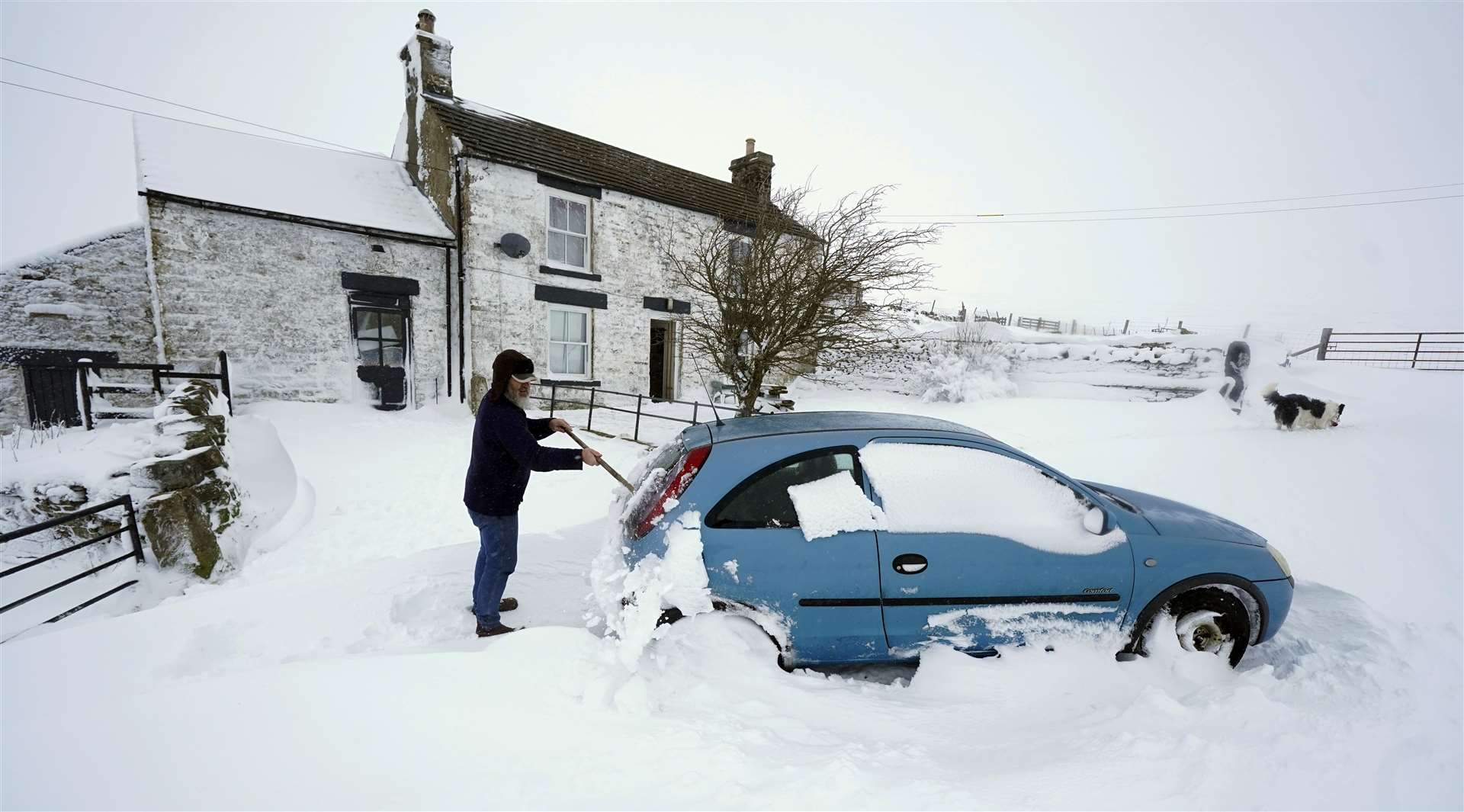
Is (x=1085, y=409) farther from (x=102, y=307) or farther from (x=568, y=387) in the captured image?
(x=102, y=307)

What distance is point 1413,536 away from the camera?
4.64m

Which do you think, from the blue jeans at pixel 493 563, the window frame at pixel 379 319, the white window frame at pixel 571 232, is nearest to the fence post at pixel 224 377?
the window frame at pixel 379 319

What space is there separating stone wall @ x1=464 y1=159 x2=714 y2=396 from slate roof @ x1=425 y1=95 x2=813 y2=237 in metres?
0.26

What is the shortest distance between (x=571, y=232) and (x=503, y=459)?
34.4 ft

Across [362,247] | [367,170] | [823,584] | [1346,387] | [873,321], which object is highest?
[367,170]

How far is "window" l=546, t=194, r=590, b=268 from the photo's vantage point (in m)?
12.3

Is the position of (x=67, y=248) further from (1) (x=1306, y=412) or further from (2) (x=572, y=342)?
(1) (x=1306, y=412)

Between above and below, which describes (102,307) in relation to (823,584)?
above

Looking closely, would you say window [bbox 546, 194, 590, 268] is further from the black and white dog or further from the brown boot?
the black and white dog

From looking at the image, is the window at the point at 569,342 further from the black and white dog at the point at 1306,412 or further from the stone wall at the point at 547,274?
the black and white dog at the point at 1306,412

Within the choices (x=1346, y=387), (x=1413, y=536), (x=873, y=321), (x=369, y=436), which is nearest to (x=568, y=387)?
→ (x=369, y=436)

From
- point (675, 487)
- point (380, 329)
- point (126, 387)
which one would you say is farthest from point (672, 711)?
point (380, 329)

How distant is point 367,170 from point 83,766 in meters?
13.6

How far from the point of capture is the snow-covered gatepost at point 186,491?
4.43m
